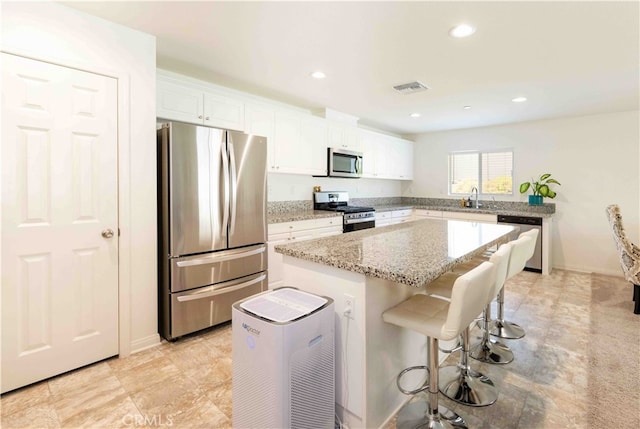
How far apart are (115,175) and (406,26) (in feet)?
7.61

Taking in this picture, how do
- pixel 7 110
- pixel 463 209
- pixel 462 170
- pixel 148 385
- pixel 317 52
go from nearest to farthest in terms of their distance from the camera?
pixel 7 110 < pixel 148 385 < pixel 317 52 < pixel 463 209 < pixel 462 170

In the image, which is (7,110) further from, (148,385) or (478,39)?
(478,39)

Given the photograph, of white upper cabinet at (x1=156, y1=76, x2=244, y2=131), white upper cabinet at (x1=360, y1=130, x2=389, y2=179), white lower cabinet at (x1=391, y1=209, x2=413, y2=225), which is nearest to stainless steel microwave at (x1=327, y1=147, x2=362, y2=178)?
white upper cabinet at (x1=360, y1=130, x2=389, y2=179)

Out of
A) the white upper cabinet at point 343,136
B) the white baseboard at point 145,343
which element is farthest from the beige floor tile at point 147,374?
the white upper cabinet at point 343,136

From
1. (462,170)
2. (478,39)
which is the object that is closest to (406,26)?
(478,39)

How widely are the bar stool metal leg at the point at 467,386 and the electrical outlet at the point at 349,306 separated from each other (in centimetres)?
78

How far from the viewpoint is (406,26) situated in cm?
221

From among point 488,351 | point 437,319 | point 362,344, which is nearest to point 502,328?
point 488,351

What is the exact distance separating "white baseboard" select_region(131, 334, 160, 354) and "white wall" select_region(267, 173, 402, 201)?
2.11 metres

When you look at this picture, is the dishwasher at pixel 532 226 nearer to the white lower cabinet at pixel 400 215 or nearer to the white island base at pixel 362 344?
the white lower cabinet at pixel 400 215

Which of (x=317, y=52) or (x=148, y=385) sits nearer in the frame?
(x=148, y=385)

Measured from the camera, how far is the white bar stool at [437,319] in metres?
1.34

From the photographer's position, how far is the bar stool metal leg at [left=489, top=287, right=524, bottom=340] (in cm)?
270

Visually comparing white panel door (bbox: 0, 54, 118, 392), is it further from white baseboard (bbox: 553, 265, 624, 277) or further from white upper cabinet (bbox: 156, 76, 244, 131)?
white baseboard (bbox: 553, 265, 624, 277)
